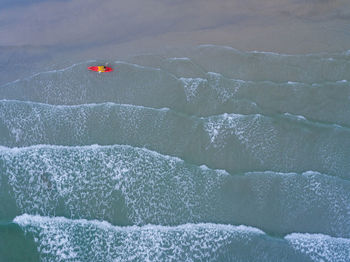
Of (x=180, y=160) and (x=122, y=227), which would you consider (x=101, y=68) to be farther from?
(x=122, y=227)

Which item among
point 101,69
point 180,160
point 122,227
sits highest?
point 101,69

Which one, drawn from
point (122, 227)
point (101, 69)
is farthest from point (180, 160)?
point (101, 69)

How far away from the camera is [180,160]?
4.52m

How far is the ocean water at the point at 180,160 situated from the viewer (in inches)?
158

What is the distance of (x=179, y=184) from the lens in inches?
172

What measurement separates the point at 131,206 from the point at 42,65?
3.07 meters

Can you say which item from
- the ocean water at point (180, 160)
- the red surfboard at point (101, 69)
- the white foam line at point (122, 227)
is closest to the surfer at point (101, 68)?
the red surfboard at point (101, 69)

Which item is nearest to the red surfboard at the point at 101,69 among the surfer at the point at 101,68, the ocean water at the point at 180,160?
the surfer at the point at 101,68

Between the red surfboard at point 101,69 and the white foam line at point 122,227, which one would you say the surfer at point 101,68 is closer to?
the red surfboard at point 101,69

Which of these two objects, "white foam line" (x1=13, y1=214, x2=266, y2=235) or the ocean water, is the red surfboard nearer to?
the ocean water

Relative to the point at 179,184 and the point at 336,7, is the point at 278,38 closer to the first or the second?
the point at 336,7

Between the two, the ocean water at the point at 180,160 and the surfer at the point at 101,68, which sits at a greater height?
the surfer at the point at 101,68

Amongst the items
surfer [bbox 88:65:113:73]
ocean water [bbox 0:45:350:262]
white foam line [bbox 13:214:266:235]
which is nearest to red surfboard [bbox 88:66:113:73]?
surfer [bbox 88:65:113:73]

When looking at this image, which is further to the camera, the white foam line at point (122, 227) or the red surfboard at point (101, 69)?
the red surfboard at point (101, 69)
